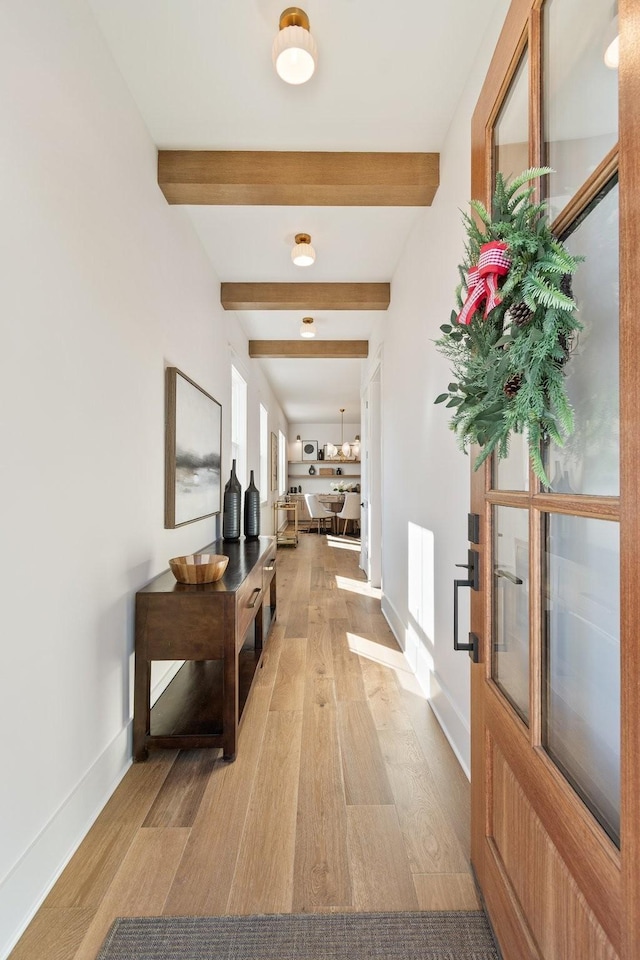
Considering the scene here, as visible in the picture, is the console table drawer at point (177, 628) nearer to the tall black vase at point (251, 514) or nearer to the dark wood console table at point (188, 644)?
the dark wood console table at point (188, 644)

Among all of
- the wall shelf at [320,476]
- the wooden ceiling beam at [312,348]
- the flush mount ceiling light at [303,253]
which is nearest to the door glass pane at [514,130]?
the flush mount ceiling light at [303,253]

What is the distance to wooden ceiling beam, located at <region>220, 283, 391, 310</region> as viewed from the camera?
3.76 metres

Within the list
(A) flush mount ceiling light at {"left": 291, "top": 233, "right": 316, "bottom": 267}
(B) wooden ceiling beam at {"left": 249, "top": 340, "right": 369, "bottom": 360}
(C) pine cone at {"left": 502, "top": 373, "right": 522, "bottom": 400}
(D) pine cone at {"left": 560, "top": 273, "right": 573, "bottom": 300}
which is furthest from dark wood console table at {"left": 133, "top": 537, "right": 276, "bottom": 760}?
(B) wooden ceiling beam at {"left": 249, "top": 340, "right": 369, "bottom": 360}

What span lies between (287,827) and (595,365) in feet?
5.44

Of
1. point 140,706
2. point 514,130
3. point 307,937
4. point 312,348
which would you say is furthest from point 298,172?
point 312,348

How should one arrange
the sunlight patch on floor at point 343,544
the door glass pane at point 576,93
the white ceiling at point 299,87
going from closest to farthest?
1. the door glass pane at point 576,93
2. the white ceiling at point 299,87
3. the sunlight patch on floor at point 343,544

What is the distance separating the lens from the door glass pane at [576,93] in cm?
74

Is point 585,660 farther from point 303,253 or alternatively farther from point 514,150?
point 303,253

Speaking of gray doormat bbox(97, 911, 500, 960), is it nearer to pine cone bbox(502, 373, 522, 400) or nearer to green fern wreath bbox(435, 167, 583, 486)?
green fern wreath bbox(435, 167, 583, 486)

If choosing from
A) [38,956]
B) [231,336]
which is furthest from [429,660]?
[231,336]

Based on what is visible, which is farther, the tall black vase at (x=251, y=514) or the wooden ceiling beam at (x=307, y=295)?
the wooden ceiling beam at (x=307, y=295)

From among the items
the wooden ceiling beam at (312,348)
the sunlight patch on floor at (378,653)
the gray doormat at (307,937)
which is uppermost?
the wooden ceiling beam at (312,348)

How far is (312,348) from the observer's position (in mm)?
5297

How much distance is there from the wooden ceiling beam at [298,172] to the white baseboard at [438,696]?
2.43 metres
